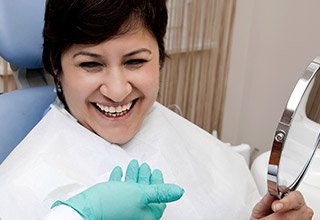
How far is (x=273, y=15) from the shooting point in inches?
89.0

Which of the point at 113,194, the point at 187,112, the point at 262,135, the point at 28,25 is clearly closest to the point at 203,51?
the point at 187,112

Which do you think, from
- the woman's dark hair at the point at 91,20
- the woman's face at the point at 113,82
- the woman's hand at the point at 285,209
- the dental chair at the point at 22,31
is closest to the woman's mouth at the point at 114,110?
the woman's face at the point at 113,82

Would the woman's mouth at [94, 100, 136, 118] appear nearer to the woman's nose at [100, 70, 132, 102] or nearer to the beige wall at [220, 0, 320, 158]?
the woman's nose at [100, 70, 132, 102]

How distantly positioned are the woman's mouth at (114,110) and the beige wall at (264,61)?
1.21 m

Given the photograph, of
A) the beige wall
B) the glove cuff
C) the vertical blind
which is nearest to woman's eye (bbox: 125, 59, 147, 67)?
the glove cuff

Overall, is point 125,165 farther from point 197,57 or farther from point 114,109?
point 197,57

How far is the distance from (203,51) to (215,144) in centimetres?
92

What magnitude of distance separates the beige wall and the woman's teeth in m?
1.21

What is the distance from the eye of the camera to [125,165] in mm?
1185

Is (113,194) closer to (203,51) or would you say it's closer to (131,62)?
(131,62)

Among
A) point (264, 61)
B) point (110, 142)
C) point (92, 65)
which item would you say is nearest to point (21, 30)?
point (92, 65)

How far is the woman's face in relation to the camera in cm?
109

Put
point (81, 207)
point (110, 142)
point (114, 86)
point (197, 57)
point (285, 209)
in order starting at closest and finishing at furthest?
point (81, 207) → point (285, 209) → point (114, 86) → point (110, 142) → point (197, 57)

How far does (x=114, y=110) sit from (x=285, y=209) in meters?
0.45
